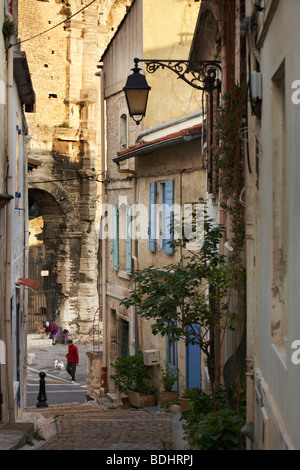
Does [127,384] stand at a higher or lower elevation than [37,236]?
lower

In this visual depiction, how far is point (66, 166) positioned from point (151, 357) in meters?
16.5

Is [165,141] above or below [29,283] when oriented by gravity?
above

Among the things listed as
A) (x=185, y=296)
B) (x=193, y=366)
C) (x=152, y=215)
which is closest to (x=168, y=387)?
(x=193, y=366)

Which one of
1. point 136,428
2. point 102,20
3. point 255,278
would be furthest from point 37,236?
point 255,278

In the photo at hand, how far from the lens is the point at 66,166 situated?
2892 cm

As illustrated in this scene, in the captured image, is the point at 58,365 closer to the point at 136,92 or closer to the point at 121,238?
the point at 121,238

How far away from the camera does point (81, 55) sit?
2925cm

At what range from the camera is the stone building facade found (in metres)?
28.7

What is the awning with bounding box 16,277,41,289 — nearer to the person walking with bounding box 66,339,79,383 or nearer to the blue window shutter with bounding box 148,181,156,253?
the blue window shutter with bounding box 148,181,156,253

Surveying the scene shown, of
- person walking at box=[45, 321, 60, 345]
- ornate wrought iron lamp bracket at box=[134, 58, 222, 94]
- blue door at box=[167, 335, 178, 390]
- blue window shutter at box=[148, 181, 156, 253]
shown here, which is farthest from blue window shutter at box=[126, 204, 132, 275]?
person walking at box=[45, 321, 60, 345]

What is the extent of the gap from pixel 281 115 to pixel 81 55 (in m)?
25.7

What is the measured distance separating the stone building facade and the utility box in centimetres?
1498

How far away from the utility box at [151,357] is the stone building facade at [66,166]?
590 inches
